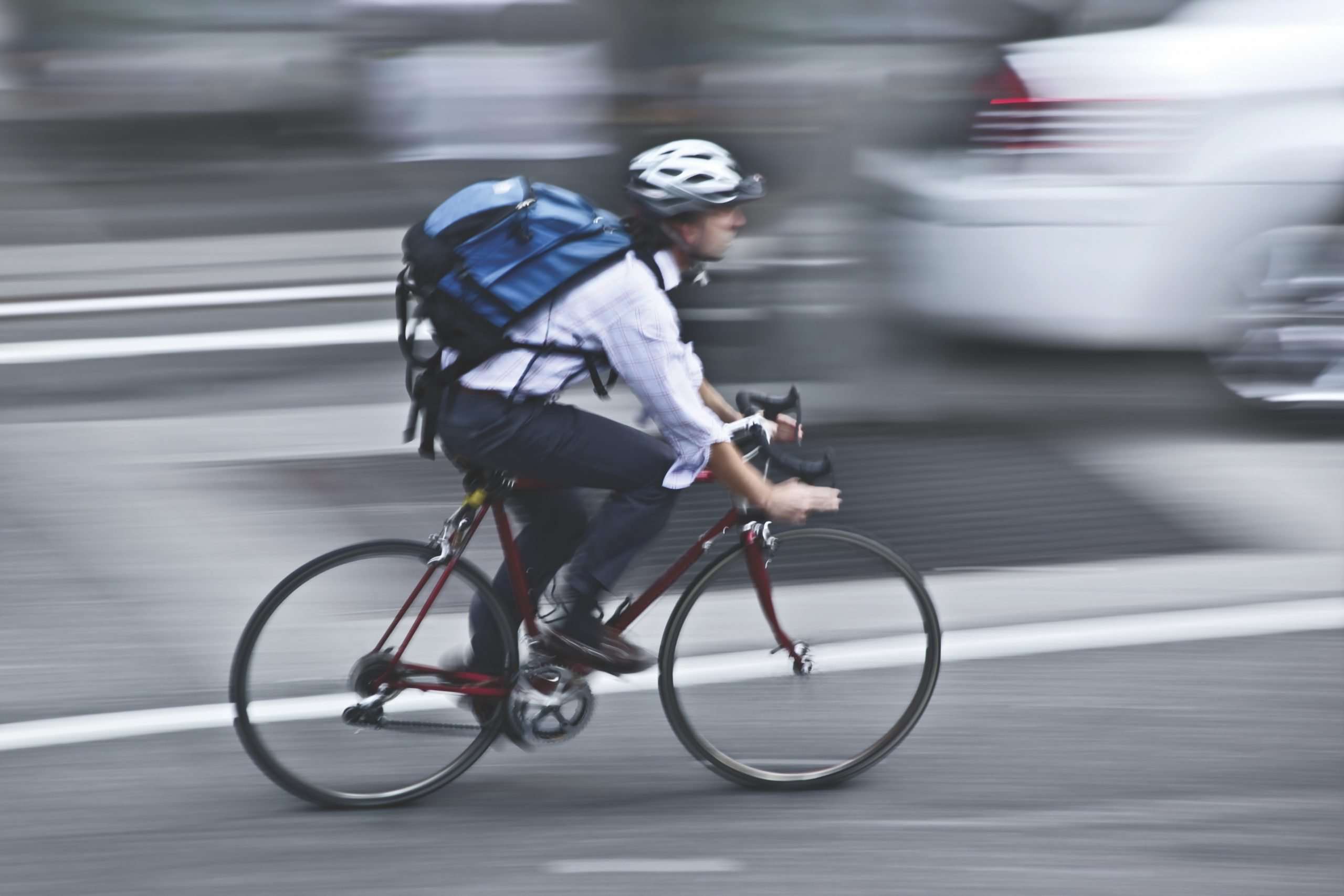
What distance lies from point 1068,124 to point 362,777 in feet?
12.5

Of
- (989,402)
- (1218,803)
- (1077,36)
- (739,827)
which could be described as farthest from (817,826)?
(1077,36)

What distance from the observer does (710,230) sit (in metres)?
3.84

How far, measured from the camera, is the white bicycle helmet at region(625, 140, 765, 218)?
3.77m

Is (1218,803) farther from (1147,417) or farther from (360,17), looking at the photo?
(360,17)

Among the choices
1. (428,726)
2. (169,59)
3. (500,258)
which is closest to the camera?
(500,258)

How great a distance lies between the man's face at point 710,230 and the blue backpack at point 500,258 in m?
0.11

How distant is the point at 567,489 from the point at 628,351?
1.65 feet

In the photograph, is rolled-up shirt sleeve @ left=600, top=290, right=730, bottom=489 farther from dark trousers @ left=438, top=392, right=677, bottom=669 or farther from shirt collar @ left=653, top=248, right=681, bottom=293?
dark trousers @ left=438, top=392, right=677, bottom=669

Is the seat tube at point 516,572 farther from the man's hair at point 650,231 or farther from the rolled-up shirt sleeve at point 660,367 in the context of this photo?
the man's hair at point 650,231

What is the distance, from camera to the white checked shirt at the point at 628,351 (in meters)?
3.72

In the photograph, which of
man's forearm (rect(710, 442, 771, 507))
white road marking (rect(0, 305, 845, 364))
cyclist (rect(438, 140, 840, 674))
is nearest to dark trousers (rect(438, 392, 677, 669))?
cyclist (rect(438, 140, 840, 674))

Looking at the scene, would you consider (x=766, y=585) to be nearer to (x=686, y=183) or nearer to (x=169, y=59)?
(x=686, y=183)

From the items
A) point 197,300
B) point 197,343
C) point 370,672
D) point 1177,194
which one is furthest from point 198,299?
point 370,672

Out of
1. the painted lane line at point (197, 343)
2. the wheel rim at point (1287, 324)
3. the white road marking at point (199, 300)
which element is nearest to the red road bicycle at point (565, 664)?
the wheel rim at point (1287, 324)
